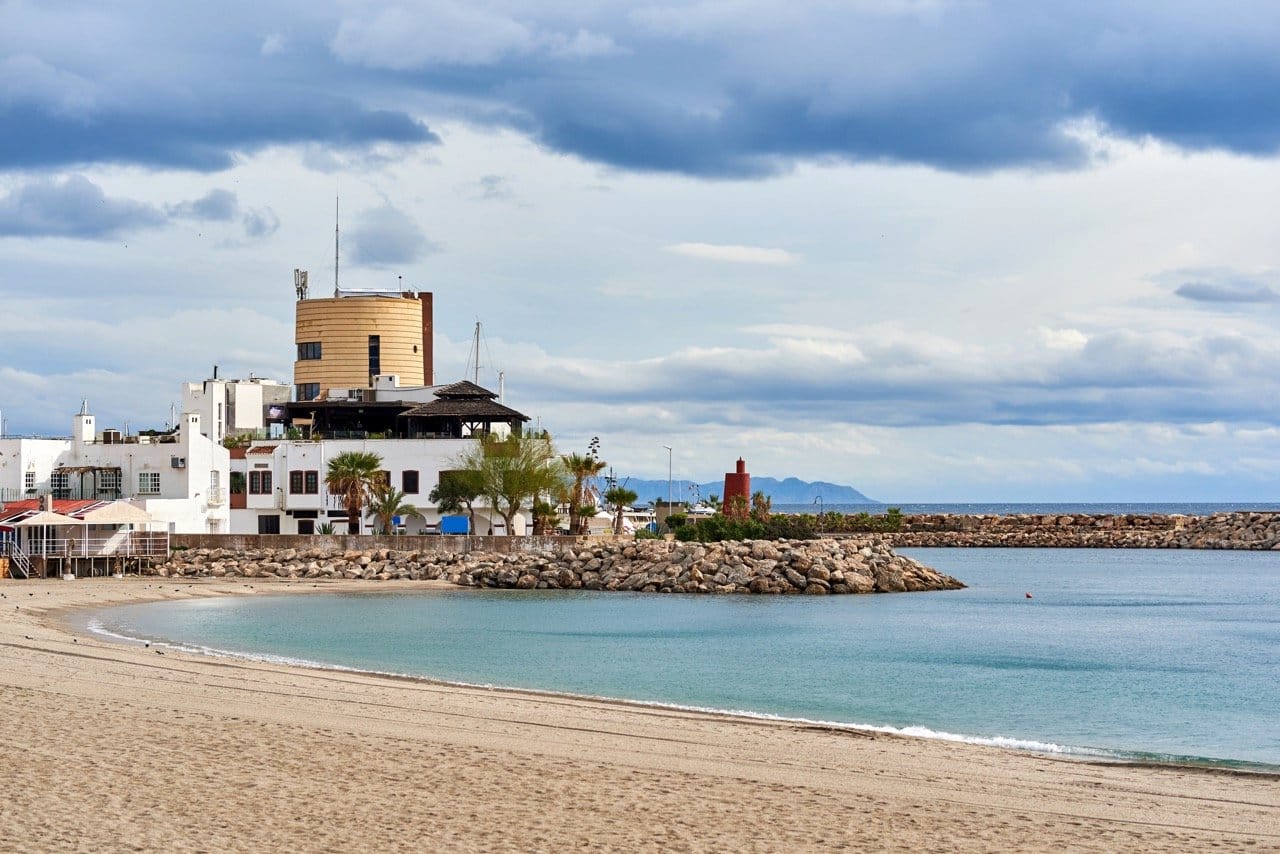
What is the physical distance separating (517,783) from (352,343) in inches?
2546

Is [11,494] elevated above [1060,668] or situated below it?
above

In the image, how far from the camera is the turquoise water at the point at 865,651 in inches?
918

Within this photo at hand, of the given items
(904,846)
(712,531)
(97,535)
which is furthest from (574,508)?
(904,846)

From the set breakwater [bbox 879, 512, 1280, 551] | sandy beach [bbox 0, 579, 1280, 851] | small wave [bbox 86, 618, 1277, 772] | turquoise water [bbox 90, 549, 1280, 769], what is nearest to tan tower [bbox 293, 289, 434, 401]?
turquoise water [bbox 90, 549, 1280, 769]

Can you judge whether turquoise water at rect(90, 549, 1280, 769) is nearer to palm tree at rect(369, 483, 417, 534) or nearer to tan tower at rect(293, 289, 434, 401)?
palm tree at rect(369, 483, 417, 534)

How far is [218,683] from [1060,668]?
18.6 meters

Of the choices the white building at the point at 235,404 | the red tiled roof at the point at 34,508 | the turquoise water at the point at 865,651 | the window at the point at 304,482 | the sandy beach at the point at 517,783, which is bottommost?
the turquoise water at the point at 865,651

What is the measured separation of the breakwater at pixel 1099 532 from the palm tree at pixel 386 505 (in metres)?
46.4

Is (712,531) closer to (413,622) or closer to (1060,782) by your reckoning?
(413,622)

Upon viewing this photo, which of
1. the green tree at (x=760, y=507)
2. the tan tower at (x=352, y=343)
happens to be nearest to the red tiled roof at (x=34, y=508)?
the tan tower at (x=352, y=343)

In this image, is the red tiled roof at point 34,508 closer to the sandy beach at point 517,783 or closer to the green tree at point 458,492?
the green tree at point 458,492

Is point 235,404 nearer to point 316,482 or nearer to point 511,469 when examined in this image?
point 316,482

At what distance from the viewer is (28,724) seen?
53.2 ft

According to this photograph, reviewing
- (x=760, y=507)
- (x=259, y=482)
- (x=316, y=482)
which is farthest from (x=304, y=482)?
(x=760, y=507)
